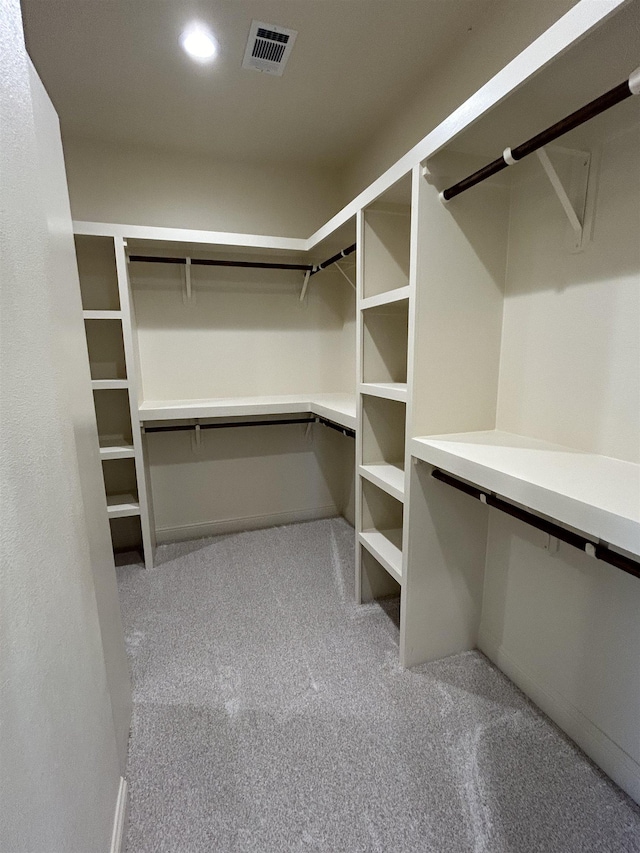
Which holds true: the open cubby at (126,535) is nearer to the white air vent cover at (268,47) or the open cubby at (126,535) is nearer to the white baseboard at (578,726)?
the white baseboard at (578,726)

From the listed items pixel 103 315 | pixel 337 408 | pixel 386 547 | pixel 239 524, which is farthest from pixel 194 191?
pixel 386 547

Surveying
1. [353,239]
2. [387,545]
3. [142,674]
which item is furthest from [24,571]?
[353,239]

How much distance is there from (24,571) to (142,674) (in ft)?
4.40

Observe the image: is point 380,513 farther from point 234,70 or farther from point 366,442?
point 234,70

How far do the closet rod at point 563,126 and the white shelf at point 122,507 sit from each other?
2.29m

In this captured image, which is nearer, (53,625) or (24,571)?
(24,571)

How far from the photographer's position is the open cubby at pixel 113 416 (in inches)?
100

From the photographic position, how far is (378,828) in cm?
112

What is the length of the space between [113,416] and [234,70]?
1988 mm

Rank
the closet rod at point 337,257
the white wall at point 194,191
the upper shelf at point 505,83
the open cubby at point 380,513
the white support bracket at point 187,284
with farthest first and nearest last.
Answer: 1. the white support bracket at point 187,284
2. the white wall at point 194,191
3. the closet rod at point 337,257
4. the open cubby at point 380,513
5. the upper shelf at point 505,83

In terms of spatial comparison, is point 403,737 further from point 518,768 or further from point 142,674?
point 142,674

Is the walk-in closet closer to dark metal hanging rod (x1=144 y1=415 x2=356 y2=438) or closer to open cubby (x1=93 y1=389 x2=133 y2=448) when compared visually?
open cubby (x1=93 y1=389 x2=133 y2=448)

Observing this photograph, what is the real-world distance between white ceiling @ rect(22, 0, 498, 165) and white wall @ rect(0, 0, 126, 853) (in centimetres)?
81

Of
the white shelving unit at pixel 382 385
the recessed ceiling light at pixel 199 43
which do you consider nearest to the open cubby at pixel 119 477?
the white shelving unit at pixel 382 385
